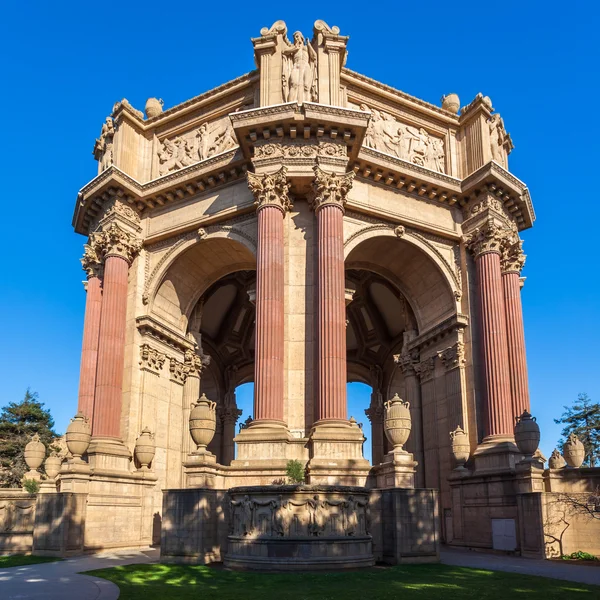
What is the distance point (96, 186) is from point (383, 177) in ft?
48.0

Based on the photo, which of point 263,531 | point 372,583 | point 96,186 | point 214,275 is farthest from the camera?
point 214,275

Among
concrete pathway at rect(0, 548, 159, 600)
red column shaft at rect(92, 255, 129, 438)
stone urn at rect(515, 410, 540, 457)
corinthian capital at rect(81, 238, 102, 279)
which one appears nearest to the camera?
concrete pathway at rect(0, 548, 159, 600)

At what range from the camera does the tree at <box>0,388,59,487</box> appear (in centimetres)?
5222

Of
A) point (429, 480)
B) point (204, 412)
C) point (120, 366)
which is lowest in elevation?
point (429, 480)

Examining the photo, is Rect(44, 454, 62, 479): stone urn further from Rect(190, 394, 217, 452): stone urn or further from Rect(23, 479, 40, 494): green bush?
Rect(190, 394, 217, 452): stone urn

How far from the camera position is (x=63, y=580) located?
52.6ft

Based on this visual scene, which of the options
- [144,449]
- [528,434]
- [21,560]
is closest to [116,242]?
[144,449]

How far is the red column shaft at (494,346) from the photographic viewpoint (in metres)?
29.3

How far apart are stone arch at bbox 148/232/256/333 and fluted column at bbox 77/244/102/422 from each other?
3043 millimetres

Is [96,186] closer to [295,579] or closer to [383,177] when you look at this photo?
[383,177]

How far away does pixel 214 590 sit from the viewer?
45.2 ft

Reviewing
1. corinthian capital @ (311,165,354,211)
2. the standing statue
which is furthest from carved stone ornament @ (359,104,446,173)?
corinthian capital @ (311,165,354,211)

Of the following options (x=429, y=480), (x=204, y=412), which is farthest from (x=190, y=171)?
(x=429, y=480)

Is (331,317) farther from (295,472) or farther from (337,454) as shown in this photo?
(295,472)
